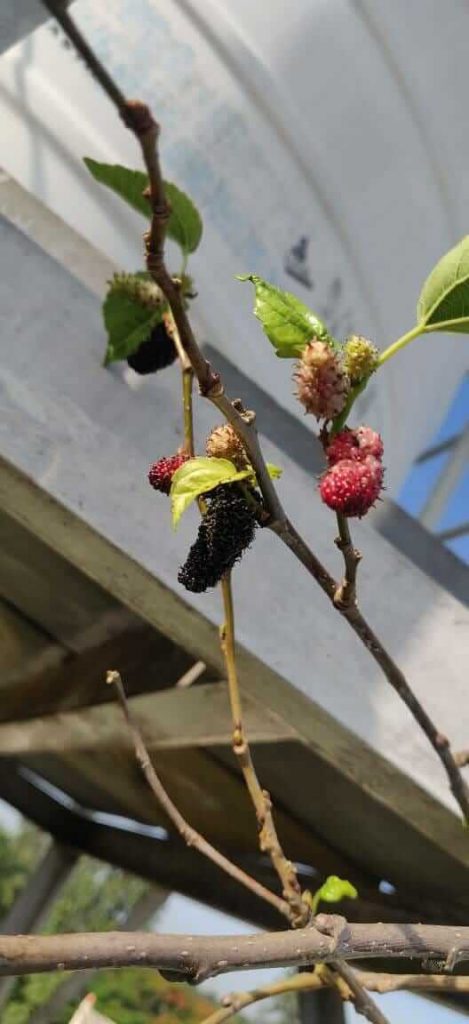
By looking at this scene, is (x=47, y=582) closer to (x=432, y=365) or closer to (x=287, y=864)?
(x=287, y=864)

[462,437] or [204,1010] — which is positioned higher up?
[462,437]

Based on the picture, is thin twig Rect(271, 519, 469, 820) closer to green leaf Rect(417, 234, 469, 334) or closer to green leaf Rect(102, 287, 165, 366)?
green leaf Rect(417, 234, 469, 334)

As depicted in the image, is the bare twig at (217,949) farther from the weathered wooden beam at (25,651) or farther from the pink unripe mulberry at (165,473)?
the weathered wooden beam at (25,651)

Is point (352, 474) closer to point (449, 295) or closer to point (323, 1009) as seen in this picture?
point (449, 295)

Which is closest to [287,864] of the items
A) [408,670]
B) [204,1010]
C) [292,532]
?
[292,532]

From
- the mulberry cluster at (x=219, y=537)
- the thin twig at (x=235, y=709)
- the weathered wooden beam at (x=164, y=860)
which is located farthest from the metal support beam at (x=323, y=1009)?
the mulberry cluster at (x=219, y=537)

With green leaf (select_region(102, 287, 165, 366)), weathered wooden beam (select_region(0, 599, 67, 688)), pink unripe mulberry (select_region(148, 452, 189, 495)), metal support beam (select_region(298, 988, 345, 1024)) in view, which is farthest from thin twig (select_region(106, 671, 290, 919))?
metal support beam (select_region(298, 988, 345, 1024))
